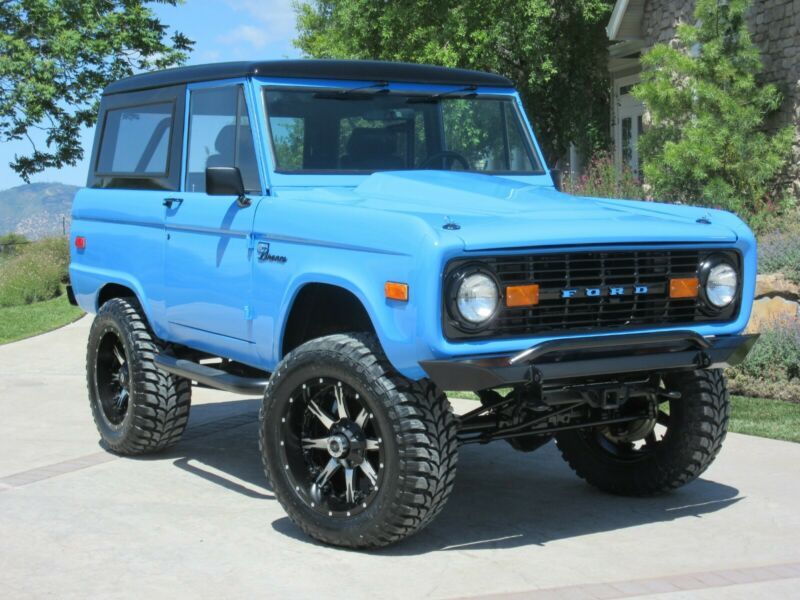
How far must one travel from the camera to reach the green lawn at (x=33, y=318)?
15070 mm

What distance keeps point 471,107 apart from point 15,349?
778cm

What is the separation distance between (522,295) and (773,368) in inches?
198

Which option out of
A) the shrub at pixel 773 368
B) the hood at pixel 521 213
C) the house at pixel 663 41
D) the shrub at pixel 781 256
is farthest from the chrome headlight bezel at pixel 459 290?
the house at pixel 663 41

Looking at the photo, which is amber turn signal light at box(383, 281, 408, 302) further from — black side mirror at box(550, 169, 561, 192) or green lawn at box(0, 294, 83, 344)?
green lawn at box(0, 294, 83, 344)

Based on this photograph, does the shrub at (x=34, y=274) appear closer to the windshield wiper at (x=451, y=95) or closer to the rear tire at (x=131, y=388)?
the rear tire at (x=131, y=388)

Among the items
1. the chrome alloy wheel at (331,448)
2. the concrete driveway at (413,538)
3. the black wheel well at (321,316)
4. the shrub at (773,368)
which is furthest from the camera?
the shrub at (773,368)

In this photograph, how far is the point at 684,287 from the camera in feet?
17.8

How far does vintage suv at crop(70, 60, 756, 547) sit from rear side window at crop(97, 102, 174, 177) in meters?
0.02

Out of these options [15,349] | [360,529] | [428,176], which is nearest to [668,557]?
[360,529]

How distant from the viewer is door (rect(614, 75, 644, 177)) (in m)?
22.2

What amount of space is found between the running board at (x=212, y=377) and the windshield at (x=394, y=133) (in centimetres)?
109

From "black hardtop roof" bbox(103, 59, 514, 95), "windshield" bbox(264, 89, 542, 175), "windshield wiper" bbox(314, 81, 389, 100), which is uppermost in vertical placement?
"black hardtop roof" bbox(103, 59, 514, 95)

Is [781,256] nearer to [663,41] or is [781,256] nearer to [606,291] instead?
[606,291]

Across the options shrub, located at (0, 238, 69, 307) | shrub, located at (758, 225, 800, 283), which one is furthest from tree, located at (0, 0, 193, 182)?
shrub, located at (758, 225, 800, 283)
